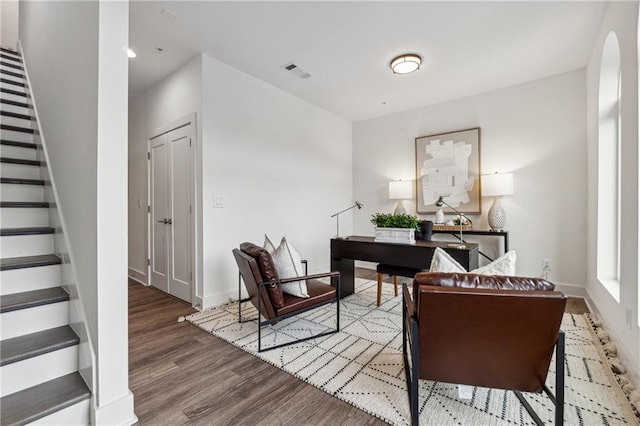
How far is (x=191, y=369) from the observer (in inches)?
76.7

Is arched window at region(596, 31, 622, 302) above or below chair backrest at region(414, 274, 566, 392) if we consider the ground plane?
above

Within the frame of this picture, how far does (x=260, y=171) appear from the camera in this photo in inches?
147

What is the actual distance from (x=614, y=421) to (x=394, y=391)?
108 cm

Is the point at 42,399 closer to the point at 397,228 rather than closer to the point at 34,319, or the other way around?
the point at 34,319

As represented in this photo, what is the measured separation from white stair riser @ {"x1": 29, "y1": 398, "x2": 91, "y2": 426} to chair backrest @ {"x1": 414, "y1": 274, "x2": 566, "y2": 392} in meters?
1.63

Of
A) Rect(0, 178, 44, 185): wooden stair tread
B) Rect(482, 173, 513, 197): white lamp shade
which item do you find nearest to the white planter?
Rect(482, 173, 513, 197): white lamp shade

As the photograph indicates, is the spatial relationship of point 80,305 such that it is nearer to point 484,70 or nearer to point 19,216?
point 19,216

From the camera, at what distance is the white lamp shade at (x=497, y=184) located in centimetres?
373

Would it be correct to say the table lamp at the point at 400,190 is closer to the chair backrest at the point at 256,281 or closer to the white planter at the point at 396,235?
the white planter at the point at 396,235

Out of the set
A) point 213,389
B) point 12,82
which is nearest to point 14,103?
point 12,82

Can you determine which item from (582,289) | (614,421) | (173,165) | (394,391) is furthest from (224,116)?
(582,289)

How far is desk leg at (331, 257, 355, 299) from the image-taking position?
11.1 feet

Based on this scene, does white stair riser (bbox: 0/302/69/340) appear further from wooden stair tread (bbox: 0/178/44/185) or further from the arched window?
the arched window

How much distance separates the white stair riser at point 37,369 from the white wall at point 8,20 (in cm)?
534
